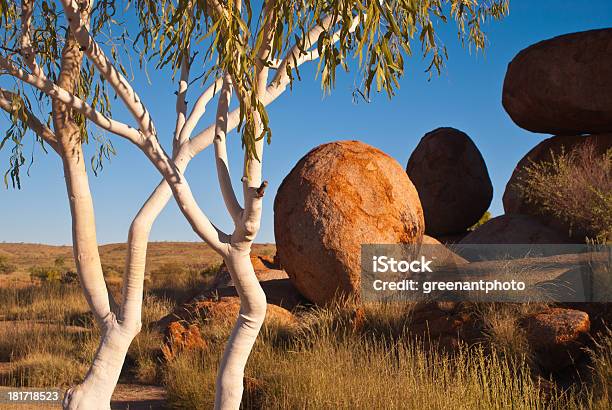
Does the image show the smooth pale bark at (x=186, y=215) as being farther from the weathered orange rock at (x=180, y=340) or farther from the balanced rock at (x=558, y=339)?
→ the balanced rock at (x=558, y=339)

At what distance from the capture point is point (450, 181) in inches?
835

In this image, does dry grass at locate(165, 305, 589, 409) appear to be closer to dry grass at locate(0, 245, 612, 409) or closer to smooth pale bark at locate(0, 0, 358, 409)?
dry grass at locate(0, 245, 612, 409)

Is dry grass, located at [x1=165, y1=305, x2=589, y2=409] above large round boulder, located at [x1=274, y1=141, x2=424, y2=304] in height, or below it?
below

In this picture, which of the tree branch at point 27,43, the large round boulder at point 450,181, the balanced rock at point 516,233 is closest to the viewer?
the tree branch at point 27,43

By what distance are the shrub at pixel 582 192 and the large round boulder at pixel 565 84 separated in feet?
3.09

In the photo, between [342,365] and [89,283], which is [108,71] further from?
[342,365]

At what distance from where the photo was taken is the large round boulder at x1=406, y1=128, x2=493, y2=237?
21.2m

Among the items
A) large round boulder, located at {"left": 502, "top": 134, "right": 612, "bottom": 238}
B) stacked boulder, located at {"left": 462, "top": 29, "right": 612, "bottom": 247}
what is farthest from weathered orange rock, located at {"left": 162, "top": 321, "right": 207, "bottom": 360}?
large round boulder, located at {"left": 502, "top": 134, "right": 612, "bottom": 238}

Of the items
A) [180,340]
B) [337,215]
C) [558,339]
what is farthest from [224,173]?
[337,215]

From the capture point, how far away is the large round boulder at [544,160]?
18.3m

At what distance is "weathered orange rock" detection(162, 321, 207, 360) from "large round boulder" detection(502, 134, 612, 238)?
1094cm

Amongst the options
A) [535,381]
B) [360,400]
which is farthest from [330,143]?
[360,400]

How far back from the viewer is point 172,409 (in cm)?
808

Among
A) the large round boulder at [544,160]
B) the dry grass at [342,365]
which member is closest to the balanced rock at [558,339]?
the dry grass at [342,365]
